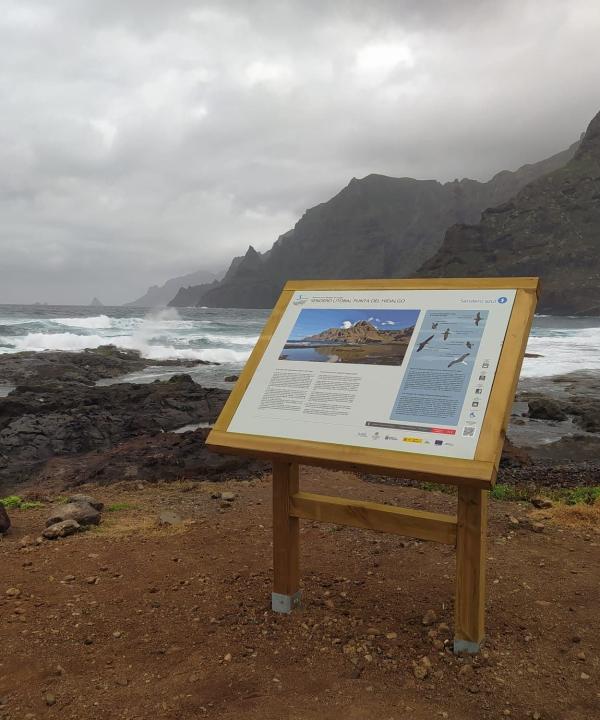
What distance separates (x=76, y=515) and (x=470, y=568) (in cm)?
369

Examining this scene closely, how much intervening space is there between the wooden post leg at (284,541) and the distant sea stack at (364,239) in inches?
6418

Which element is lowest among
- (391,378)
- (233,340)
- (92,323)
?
(233,340)

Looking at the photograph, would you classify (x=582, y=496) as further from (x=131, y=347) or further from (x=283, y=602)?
(x=131, y=347)

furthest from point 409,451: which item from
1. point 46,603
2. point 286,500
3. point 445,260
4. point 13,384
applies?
point 445,260

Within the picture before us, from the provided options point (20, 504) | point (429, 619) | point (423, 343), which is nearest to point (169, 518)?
point (20, 504)

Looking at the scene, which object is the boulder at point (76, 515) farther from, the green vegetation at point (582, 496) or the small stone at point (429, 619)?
the green vegetation at point (582, 496)

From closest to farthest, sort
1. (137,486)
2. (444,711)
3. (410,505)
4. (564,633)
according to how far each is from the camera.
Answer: (444,711) < (564,633) < (410,505) < (137,486)

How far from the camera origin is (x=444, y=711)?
9.03ft

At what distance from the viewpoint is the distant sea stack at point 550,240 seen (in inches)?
3322

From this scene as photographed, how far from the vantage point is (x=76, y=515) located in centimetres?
542

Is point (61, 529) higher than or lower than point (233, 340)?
higher

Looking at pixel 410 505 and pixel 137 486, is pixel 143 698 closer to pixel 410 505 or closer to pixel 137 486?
pixel 410 505

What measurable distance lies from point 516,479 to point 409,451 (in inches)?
224

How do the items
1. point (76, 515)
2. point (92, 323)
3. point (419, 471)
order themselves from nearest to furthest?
1. point (419, 471)
2. point (76, 515)
3. point (92, 323)
